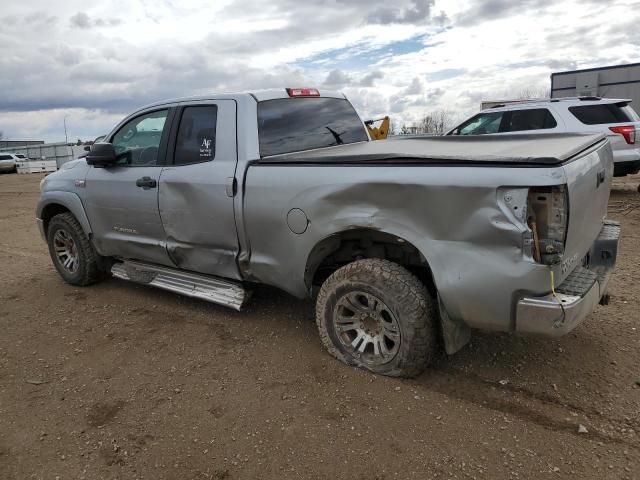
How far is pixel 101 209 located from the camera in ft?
16.2

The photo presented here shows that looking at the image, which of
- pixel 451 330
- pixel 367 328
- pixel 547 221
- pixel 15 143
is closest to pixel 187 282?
pixel 367 328

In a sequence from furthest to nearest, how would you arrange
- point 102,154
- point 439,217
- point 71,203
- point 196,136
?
point 71,203
point 102,154
point 196,136
point 439,217

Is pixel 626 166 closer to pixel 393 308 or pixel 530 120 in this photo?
pixel 530 120

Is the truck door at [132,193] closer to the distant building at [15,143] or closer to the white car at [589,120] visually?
the white car at [589,120]

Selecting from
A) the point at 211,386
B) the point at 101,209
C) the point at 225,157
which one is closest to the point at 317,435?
the point at 211,386

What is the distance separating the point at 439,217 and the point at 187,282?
251 centimetres

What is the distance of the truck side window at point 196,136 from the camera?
4.07 meters

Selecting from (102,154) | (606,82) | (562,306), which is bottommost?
(562,306)

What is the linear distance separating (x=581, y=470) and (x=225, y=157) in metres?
3.05

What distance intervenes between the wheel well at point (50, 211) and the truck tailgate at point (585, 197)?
499cm

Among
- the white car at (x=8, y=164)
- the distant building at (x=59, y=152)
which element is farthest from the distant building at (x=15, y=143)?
the white car at (x=8, y=164)

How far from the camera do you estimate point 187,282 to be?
4477 millimetres

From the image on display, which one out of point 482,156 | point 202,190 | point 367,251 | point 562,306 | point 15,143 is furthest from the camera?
point 15,143

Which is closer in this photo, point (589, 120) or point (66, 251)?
point (66, 251)
